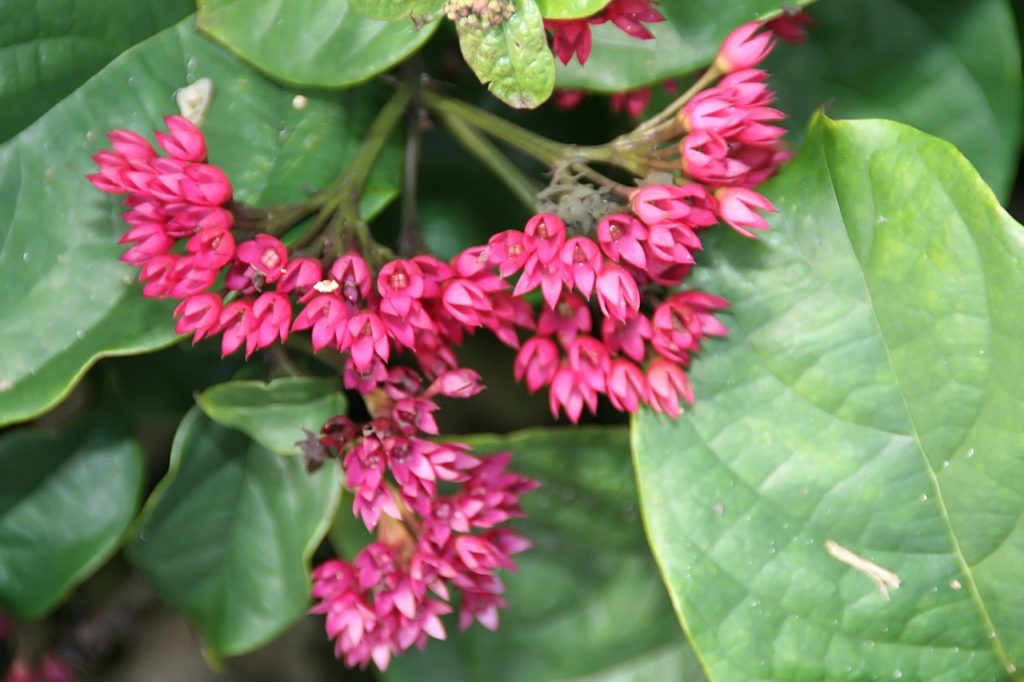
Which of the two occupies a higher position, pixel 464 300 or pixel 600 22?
pixel 600 22

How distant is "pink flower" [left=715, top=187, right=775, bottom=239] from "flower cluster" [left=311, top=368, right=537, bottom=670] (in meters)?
0.34

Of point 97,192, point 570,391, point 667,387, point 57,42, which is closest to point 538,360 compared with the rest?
point 570,391

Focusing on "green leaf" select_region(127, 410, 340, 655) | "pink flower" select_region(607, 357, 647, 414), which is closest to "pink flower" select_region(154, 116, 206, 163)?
"green leaf" select_region(127, 410, 340, 655)

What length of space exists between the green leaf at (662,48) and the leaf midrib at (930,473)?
9.3 inches

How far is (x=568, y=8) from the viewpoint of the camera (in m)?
1.10

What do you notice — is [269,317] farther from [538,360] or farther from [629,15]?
[629,15]

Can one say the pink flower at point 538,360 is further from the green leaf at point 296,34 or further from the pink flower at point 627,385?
the green leaf at point 296,34

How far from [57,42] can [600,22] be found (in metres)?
0.66

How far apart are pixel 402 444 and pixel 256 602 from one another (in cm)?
46

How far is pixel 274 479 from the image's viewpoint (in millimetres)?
1492

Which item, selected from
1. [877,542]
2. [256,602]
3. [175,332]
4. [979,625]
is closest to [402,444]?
[175,332]

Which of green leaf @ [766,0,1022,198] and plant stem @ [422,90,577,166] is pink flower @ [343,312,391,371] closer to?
plant stem @ [422,90,577,166]

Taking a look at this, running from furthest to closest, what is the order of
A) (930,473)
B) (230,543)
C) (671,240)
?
(230,543), (930,473), (671,240)

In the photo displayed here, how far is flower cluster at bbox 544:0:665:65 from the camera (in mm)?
1146
